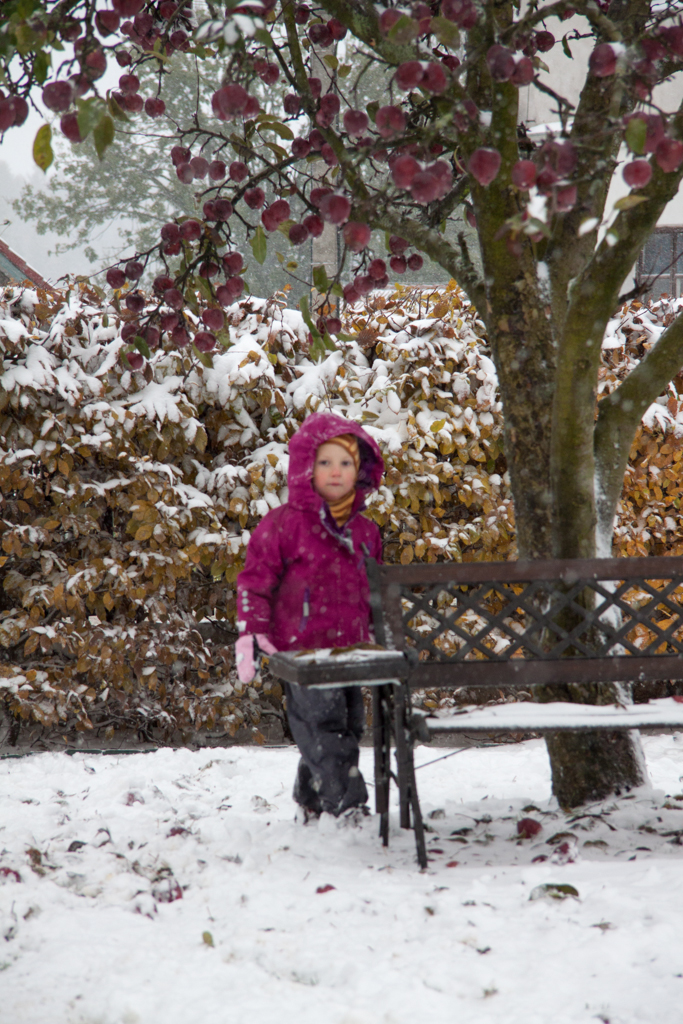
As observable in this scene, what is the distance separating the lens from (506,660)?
102 inches

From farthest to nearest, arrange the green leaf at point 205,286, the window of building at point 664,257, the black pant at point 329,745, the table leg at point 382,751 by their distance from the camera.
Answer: the window of building at point 664,257, the green leaf at point 205,286, the black pant at point 329,745, the table leg at point 382,751

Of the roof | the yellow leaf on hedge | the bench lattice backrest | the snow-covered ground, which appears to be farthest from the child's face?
the roof

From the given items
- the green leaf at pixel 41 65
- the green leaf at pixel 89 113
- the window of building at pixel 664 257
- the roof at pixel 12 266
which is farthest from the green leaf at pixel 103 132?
the roof at pixel 12 266

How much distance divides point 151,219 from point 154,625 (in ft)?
52.1

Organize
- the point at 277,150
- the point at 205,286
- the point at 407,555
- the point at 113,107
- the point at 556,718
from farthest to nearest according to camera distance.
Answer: the point at 407,555 < the point at 205,286 < the point at 277,150 < the point at 556,718 < the point at 113,107

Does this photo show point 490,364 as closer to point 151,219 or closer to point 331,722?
point 331,722

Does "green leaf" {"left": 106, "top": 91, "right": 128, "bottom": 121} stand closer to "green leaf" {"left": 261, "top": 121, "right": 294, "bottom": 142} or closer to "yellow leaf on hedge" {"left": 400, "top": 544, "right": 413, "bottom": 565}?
"green leaf" {"left": 261, "top": 121, "right": 294, "bottom": 142}

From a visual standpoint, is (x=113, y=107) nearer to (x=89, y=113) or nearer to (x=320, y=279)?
(x=89, y=113)

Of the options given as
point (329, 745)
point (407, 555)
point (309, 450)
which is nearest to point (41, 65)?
point (309, 450)

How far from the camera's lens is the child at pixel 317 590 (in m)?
2.62

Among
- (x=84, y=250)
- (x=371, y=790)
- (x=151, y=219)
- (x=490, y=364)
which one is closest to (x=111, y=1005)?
(x=371, y=790)

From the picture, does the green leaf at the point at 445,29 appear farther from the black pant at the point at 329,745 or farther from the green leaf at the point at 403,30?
the black pant at the point at 329,745

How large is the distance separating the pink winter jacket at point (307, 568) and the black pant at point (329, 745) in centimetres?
17

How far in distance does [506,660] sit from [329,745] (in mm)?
615
